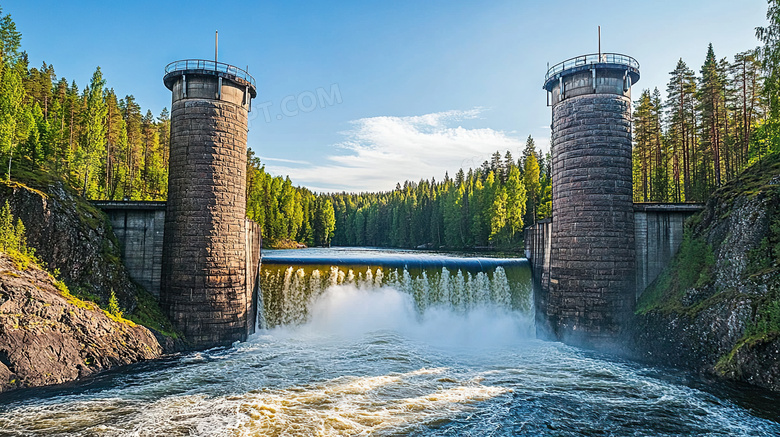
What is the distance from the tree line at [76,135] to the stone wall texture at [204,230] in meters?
8.40

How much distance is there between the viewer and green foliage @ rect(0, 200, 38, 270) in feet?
59.1

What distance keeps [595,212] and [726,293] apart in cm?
633

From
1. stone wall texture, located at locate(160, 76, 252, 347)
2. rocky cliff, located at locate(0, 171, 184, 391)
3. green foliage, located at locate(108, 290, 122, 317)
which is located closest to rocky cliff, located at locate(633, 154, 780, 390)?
stone wall texture, located at locate(160, 76, 252, 347)

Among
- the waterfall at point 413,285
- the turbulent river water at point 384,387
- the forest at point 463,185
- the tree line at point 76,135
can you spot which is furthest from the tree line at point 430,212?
the turbulent river water at point 384,387

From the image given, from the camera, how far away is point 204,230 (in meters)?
21.3

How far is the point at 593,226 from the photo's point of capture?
22156 millimetres

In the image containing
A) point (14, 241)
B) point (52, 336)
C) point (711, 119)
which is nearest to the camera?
point (52, 336)

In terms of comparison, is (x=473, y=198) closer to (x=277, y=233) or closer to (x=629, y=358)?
(x=277, y=233)

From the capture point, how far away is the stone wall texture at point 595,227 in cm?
2195

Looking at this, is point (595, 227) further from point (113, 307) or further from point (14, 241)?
point (14, 241)

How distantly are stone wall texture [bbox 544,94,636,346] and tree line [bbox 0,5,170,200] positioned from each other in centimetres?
2759

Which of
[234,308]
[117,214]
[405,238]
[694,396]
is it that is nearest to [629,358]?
[694,396]

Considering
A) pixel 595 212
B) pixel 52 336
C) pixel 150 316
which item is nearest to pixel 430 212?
pixel 595 212

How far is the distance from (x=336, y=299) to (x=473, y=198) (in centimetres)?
5201
